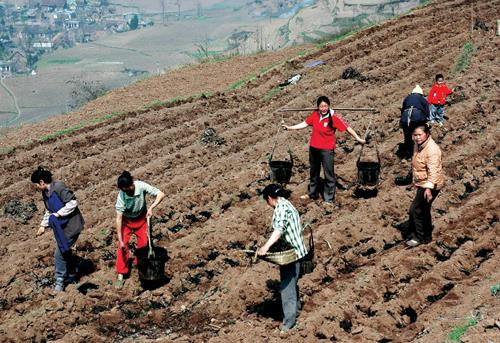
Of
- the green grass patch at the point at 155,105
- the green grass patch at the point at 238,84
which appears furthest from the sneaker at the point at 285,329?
the green grass patch at the point at 238,84

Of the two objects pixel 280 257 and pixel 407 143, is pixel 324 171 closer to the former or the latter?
pixel 407 143

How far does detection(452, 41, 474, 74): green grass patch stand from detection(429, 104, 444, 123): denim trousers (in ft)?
10.2

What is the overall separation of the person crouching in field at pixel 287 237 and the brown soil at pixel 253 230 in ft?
0.77

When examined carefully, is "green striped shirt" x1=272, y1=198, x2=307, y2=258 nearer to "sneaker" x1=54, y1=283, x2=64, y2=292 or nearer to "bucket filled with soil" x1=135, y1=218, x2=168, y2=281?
"bucket filled with soil" x1=135, y1=218, x2=168, y2=281

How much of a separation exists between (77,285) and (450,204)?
487 centimetres

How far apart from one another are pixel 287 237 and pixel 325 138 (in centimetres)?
279

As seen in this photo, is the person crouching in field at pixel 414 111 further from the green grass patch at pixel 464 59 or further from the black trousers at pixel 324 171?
the green grass patch at pixel 464 59

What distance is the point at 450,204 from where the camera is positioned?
26.7 ft

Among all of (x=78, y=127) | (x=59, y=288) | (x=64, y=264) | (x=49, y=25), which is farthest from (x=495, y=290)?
(x=49, y=25)

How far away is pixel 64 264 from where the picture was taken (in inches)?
288

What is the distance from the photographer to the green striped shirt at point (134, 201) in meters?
6.97

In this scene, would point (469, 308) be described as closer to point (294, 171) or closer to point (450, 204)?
point (450, 204)

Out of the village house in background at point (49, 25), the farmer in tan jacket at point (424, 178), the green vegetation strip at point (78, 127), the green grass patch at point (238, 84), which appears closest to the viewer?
the farmer in tan jacket at point (424, 178)

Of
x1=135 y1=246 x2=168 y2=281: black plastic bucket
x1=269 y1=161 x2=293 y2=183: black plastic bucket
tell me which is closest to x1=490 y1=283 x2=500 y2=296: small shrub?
x1=135 y1=246 x2=168 y2=281: black plastic bucket
